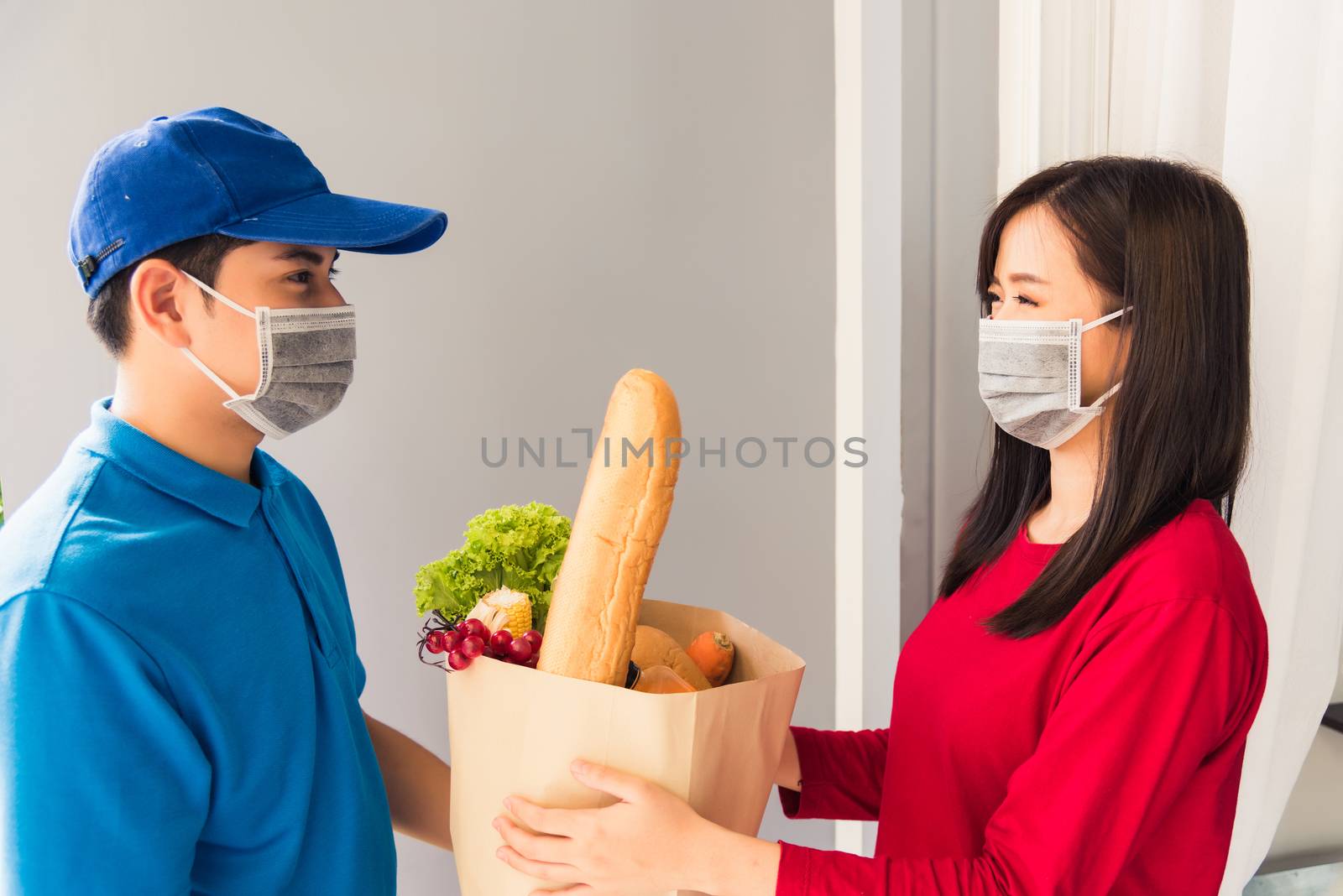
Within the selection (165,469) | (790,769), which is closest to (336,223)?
(165,469)

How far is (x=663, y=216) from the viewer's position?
1833 mm

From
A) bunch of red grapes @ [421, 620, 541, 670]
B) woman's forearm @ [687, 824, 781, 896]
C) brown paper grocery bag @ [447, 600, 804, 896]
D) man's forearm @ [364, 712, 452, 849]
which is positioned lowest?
man's forearm @ [364, 712, 452, 849]

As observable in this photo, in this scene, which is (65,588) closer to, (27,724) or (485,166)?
(27,724)

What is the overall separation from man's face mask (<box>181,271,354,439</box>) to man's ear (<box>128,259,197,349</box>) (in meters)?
0.02

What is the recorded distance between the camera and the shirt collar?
977 mm

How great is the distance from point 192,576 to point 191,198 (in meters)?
0.39

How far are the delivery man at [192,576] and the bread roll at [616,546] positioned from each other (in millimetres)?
321

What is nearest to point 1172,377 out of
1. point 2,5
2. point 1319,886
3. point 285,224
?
point 1319,886

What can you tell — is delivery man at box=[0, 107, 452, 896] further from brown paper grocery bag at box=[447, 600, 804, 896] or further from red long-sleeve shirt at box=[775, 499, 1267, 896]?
red long-sleeve shirt at box=[775, 499, 1267, 896]

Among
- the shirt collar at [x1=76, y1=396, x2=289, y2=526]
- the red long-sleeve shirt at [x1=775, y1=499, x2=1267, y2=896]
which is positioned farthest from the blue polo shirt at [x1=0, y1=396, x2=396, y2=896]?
the red long-sleeve shirt at [x1=775, y1=499, x2=1267, y2=896]

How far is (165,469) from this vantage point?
0.99 metres

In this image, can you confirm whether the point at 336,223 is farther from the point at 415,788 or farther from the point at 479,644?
the point at 415,788

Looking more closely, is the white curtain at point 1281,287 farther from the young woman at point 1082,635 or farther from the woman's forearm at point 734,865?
the woman's forearm at point 734,865

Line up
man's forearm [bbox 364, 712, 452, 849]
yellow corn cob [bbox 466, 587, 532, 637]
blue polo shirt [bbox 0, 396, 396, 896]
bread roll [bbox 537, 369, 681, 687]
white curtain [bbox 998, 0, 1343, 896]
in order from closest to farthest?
1. blue polo shirt [bbox 0, 396, 396, 896]
2. bread roll [bbox 537, 369, 681, 687]
3. yellow corn cob [bbox 466, 587, 532, 637]
4. white curtain [bbox 998, 0, 1343, 896]
5. man's forearm [bbox 364, 712, 452, 849]
